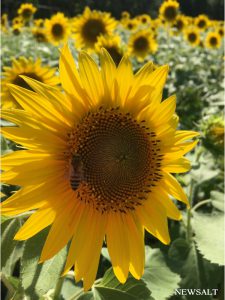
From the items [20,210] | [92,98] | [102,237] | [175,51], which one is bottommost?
[102,237]

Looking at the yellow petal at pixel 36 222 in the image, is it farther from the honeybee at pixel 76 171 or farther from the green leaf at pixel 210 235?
the green leaf at pixel 210 235

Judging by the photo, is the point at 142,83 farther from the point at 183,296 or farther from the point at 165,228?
the point at 183,296

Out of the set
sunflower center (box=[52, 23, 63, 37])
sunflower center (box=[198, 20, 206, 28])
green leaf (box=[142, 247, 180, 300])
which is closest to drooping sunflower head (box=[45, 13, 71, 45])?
sunflower center (box=[52, 23, 63, 37])

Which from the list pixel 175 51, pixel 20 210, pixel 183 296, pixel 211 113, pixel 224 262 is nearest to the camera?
pixel 20 210

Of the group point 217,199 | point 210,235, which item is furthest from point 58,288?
point 217,199

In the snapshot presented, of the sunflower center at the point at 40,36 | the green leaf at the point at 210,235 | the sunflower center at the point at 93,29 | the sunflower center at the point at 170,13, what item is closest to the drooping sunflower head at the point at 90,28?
the sunflower center at the point at 93,29

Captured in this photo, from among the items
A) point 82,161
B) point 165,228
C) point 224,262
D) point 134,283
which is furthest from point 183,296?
point 82,161

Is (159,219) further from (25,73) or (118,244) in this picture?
(25,73)
